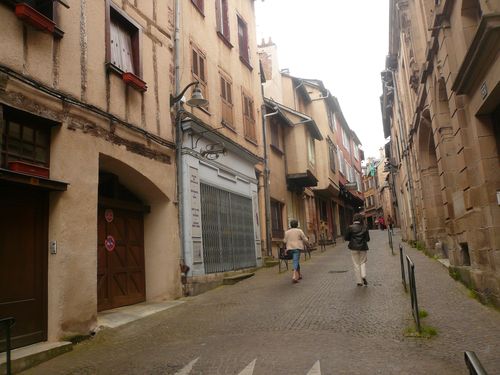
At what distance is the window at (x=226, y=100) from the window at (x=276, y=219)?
209 inches

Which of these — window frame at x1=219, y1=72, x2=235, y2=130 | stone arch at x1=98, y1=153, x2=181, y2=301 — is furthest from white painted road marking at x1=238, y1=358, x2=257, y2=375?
window frame at x1=219, y1=72, x2=235, y2=130

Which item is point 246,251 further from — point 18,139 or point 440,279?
point 18,139

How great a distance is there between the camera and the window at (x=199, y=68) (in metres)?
12.3

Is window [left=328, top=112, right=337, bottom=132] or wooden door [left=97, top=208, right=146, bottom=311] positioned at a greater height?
window [left=328, top=112, right=337, bottom=132]

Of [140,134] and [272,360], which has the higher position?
[140,134]

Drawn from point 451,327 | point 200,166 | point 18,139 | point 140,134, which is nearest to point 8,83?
point 18,139

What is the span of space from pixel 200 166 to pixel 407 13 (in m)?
7.98

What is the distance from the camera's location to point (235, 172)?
14.1 m

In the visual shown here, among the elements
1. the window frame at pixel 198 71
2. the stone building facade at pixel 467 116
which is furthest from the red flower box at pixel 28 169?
the stone building facade at pixel 467 116

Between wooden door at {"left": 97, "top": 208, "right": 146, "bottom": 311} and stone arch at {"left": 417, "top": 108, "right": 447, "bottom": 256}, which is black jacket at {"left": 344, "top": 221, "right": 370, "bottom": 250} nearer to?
wooden door at {"left": 97, "top": 208, "right": 146, "bottom": 311}

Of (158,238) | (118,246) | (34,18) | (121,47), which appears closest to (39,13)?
(34,18)

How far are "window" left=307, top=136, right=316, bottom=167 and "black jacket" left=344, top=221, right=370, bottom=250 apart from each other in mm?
11294

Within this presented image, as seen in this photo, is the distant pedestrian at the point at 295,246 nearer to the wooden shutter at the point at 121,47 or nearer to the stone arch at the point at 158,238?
the stone arch at the point at 158,238

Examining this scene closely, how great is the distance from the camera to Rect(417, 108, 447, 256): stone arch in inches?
579
